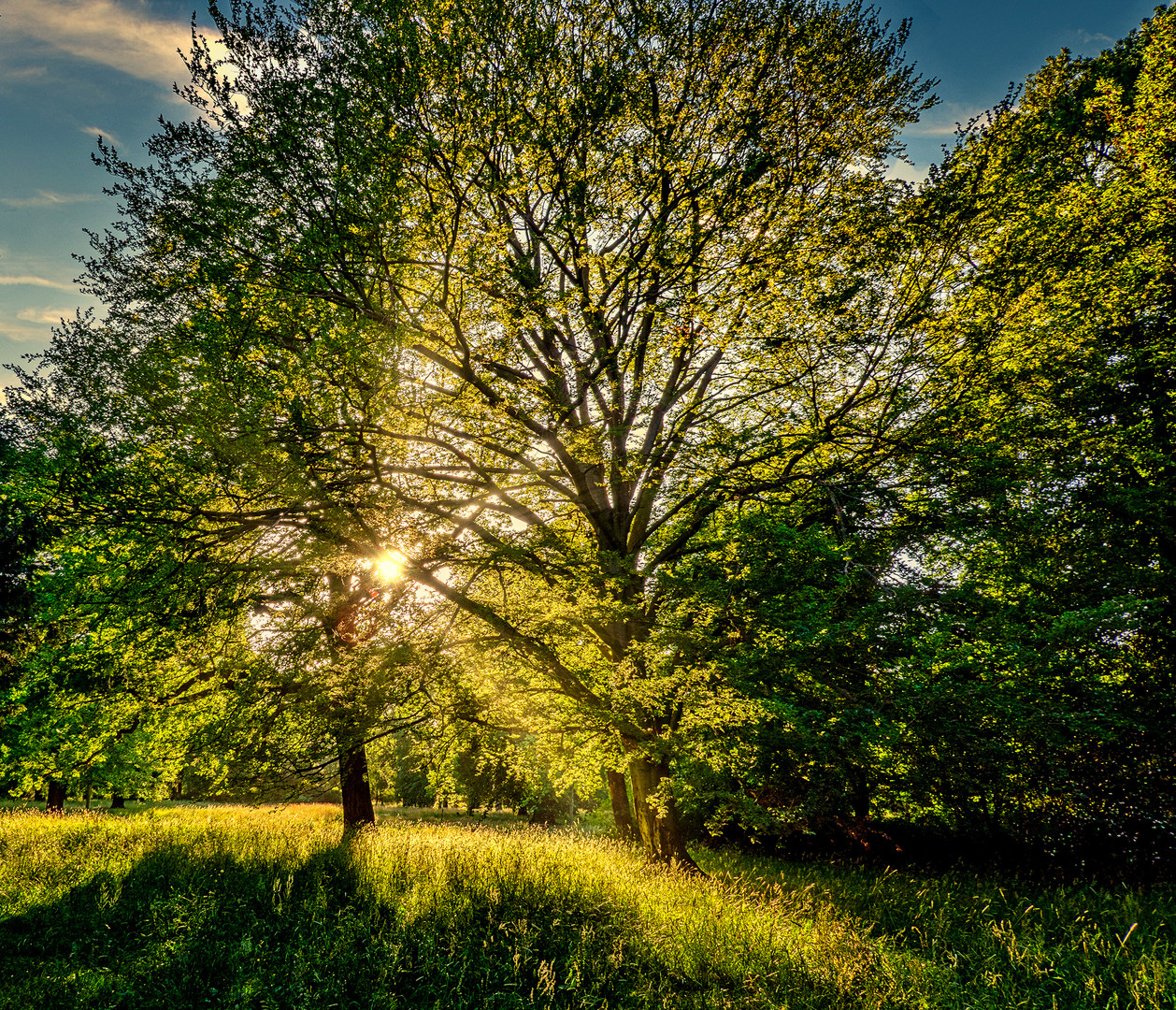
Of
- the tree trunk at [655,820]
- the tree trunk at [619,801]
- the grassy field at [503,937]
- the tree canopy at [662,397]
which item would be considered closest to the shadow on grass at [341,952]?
the grassy field at [503,937]

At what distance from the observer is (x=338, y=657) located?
286 inches

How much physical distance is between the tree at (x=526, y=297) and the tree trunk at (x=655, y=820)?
0.07m

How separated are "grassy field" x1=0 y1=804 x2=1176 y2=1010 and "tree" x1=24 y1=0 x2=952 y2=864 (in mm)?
2192

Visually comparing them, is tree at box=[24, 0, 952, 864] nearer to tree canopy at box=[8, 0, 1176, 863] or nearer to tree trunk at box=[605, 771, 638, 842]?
tree canopy at box=[8, 0, 1176, 863]

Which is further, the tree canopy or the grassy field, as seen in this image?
the tree canopy

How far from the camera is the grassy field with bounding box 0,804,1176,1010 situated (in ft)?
14.6

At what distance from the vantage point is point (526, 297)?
6.59 metres

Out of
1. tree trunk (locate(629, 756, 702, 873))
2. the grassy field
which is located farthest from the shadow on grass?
tree trunk (locate(629, 756, 702, 873))

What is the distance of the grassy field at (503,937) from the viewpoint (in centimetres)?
445

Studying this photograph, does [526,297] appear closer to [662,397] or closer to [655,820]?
[662,397]

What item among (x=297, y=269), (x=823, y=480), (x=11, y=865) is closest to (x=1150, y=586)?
(x=823, y=480)

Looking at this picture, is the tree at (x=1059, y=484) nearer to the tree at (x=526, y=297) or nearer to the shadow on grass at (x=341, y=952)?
the tree at (x=526, y=297)

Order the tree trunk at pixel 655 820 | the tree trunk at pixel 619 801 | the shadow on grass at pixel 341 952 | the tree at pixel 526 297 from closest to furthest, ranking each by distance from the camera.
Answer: the shadow on grass at pixel 341 952
the tree at pixel 526 297
the tree trunk at pixel 655 820
the tree trunk at pixel 619 801

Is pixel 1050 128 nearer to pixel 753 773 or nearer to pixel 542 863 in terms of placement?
pixel 753 773
